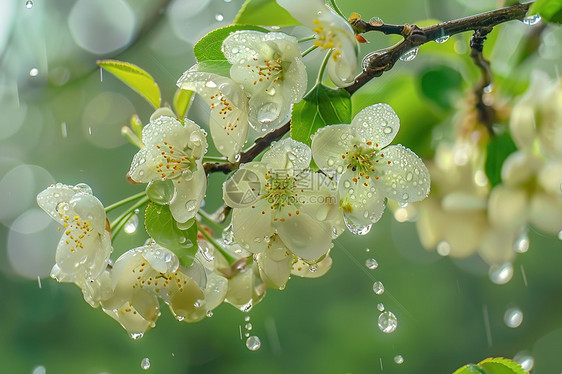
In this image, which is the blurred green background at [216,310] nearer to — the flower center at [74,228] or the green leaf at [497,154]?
the green leaf at [497,154]

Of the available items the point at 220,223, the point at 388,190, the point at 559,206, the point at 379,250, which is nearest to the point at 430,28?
the point at 388,190

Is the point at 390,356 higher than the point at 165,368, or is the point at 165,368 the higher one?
the point at 165,368

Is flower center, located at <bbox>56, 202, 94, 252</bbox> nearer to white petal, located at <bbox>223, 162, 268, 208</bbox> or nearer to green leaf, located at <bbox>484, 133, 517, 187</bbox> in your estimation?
white petal, located at <bbox>223, 162, 268, 208</bbox>

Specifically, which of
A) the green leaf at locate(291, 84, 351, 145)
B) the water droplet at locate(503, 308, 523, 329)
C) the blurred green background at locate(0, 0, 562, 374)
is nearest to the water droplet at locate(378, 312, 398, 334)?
the green leaf at locate(291, 84, 351, 145)

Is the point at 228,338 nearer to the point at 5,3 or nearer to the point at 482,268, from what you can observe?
the point at 482,268

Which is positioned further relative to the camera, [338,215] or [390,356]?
[390,356]

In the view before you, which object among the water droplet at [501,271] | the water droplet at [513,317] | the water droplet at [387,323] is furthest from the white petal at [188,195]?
the water droplet at [513,317]
